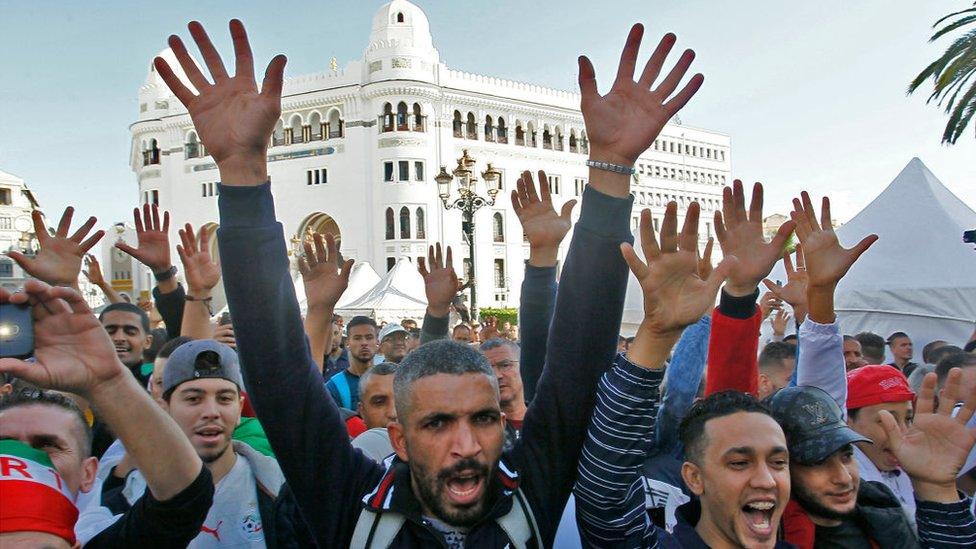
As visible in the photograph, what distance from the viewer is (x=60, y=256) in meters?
4.09

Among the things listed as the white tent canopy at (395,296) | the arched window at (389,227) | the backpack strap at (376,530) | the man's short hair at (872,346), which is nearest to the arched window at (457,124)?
the arched window at (389,227)

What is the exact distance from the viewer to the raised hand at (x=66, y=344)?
1.87 metres

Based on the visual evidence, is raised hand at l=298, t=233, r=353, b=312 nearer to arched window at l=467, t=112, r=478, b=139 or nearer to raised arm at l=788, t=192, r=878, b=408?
raised arm at l=788, t=192, r=878, b=408

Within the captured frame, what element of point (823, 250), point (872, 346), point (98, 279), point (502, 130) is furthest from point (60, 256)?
point (502, 130)

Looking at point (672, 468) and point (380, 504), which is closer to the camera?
point (380, 504)

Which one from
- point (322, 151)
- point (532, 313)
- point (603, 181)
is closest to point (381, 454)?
point (532, 313)

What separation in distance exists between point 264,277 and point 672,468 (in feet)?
6.33

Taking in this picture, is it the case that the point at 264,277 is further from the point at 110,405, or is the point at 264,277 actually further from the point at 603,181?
the point at 603,181

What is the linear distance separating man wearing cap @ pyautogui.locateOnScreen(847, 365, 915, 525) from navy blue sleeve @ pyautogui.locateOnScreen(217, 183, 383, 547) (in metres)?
2.32

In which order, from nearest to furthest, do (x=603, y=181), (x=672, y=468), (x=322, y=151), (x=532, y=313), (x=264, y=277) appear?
(x=264, y=277), (x=603, y=181), (x=672, y=468), (x=532, y=313), (x=322, y=151)

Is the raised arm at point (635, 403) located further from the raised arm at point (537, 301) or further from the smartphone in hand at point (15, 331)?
the smartphone in hand at point (15, 331)

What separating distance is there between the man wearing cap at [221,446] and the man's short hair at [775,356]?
338 centimetres

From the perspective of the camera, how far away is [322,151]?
1737 inches

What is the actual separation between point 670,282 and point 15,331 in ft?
5.58
